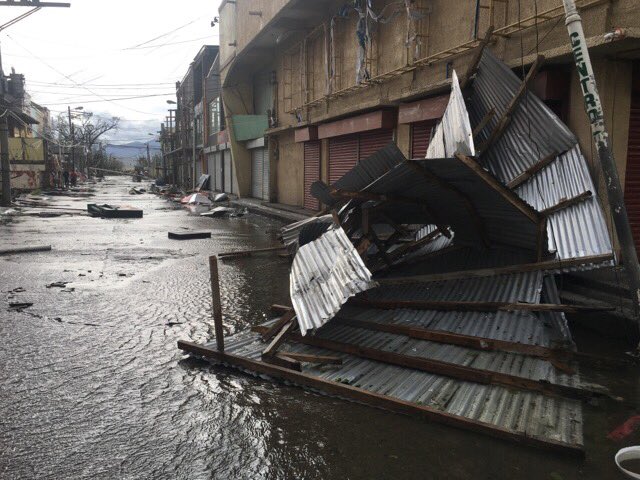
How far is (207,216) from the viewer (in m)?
21.4

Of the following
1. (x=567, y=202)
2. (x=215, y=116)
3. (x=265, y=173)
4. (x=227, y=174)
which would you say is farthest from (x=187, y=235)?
(x=215, y=116)

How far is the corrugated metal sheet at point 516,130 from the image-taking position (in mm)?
6523

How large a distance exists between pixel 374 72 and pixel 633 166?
837cm

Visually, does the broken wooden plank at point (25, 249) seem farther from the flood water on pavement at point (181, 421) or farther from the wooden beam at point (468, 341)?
the wooden beam at point (468, 341)

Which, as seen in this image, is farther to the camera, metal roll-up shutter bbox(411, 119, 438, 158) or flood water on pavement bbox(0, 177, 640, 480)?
metal roll-up shutter bbox(411, 119, 438, 158)

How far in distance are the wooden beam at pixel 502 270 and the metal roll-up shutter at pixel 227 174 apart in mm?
27700

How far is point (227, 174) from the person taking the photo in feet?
111

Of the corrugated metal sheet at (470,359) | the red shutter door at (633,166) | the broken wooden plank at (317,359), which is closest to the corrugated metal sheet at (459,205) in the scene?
the corrugated metal sheet at (470,359)

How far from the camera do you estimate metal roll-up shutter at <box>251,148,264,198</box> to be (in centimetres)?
2647

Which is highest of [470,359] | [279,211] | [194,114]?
[194,114]

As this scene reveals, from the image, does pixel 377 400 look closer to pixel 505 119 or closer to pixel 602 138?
pixel 602 138

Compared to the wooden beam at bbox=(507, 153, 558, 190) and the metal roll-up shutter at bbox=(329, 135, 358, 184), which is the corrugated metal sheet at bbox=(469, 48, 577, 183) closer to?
the wooden beam at bbox=(507, 153, 558, 190)

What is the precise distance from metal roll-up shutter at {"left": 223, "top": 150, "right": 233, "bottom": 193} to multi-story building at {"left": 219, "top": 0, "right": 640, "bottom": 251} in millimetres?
4638

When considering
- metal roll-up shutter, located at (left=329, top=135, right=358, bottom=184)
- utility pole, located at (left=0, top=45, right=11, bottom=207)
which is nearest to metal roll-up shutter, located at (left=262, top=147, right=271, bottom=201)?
metal roll-up shutter, located at (left=329, top=135, right=358, bottom=184)
